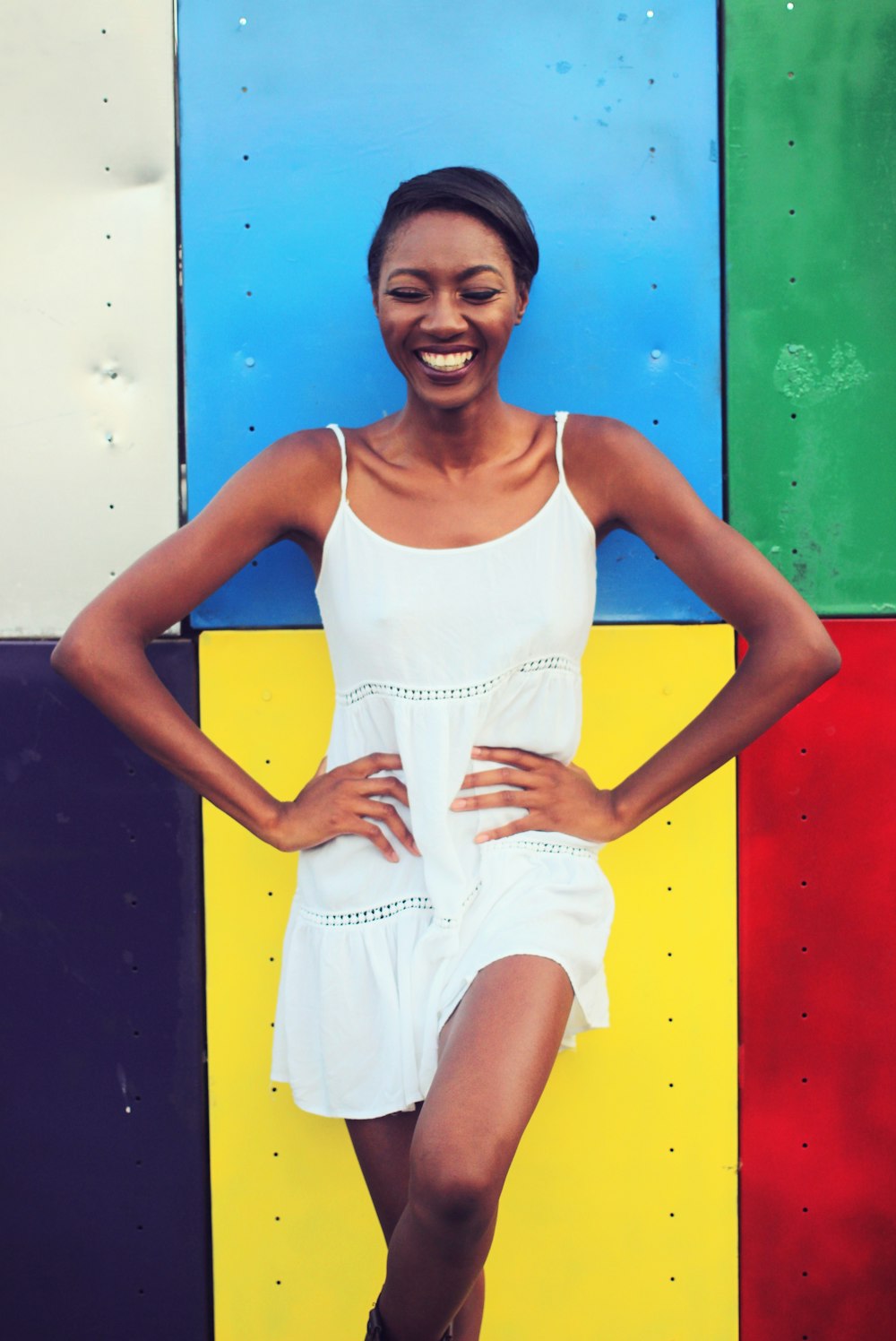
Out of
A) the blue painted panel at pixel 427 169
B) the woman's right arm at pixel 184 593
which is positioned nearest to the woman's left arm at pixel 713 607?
the blue painted panel at pixel 427 169

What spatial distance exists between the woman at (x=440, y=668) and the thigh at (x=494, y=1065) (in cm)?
3

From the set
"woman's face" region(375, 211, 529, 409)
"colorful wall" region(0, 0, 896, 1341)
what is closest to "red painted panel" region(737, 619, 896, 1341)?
"colorful wall" region(0, 0, 896, 1341)

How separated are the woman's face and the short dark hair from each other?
1cm

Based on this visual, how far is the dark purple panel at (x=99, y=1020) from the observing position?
7.21 ft

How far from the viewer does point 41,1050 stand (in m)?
2.23

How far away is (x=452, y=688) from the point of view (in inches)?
68.3

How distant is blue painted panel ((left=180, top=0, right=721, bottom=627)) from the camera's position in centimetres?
211

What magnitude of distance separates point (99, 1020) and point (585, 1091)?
96 cm

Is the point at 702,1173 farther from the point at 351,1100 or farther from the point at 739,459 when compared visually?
the point at 739,459

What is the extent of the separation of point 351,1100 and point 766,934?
0.90m

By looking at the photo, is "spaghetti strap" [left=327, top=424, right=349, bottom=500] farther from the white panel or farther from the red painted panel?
the red painted panel

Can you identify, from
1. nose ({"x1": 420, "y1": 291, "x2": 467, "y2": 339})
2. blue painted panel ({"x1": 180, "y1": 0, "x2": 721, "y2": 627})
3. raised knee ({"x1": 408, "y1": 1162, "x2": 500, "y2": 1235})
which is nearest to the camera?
raised knee ({"x1": 408, "y1": 1162, "x2": 500, "y2": 1235})

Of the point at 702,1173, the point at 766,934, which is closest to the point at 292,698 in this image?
the point at 766,934

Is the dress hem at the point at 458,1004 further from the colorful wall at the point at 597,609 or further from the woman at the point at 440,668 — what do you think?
the colorful wall at the point at 597,609
